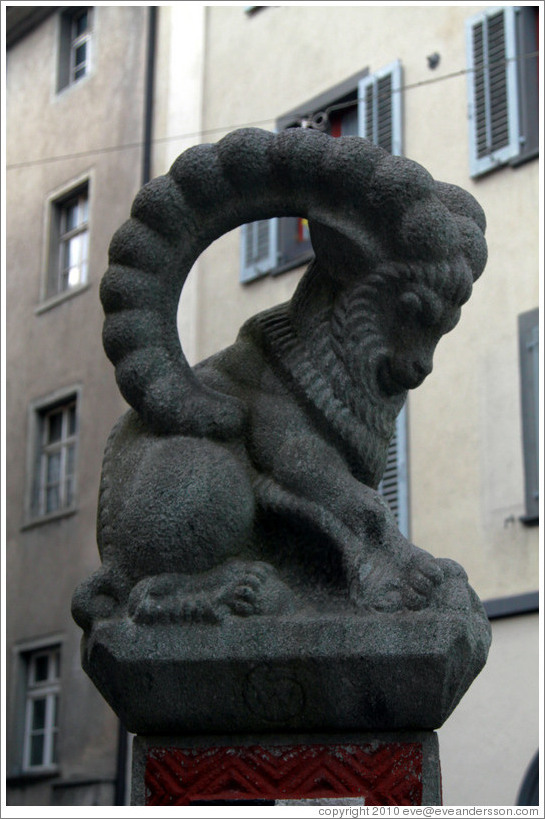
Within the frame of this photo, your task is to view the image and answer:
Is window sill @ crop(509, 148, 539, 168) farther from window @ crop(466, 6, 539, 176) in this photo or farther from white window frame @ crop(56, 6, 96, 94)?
white window frame @ crop(56, 6, 96, 94)

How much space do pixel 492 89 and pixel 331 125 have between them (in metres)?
1.95

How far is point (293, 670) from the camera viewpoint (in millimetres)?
2793

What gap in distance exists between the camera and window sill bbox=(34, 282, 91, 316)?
45.7 feet

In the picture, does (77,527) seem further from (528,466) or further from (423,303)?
(423,303)

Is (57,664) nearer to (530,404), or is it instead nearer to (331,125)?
(331,125)

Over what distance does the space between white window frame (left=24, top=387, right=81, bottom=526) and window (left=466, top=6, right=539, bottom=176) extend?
5.55m

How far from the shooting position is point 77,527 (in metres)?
13.1

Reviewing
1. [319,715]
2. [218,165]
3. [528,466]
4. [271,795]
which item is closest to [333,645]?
[319,715]

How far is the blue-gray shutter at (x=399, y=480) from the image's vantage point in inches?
378

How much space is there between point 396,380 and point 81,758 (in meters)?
9.93

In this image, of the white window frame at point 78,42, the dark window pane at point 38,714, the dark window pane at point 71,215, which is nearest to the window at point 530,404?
the dark window pane at point 38,714

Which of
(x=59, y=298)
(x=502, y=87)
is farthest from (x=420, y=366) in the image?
(x=59, y=298)

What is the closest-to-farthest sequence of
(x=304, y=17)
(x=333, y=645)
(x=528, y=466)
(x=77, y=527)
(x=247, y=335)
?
(x=333, y=645), (x=247, y=335), (x=528, y=466), (x=304, y=17), (x=77, y=527)

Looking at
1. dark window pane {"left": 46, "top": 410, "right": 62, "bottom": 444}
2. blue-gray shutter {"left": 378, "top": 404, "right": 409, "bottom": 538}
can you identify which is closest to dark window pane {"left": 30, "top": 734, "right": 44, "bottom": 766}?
dark window pane {"left": 46, "top": 410, "right": 62, "bottom": 444}
